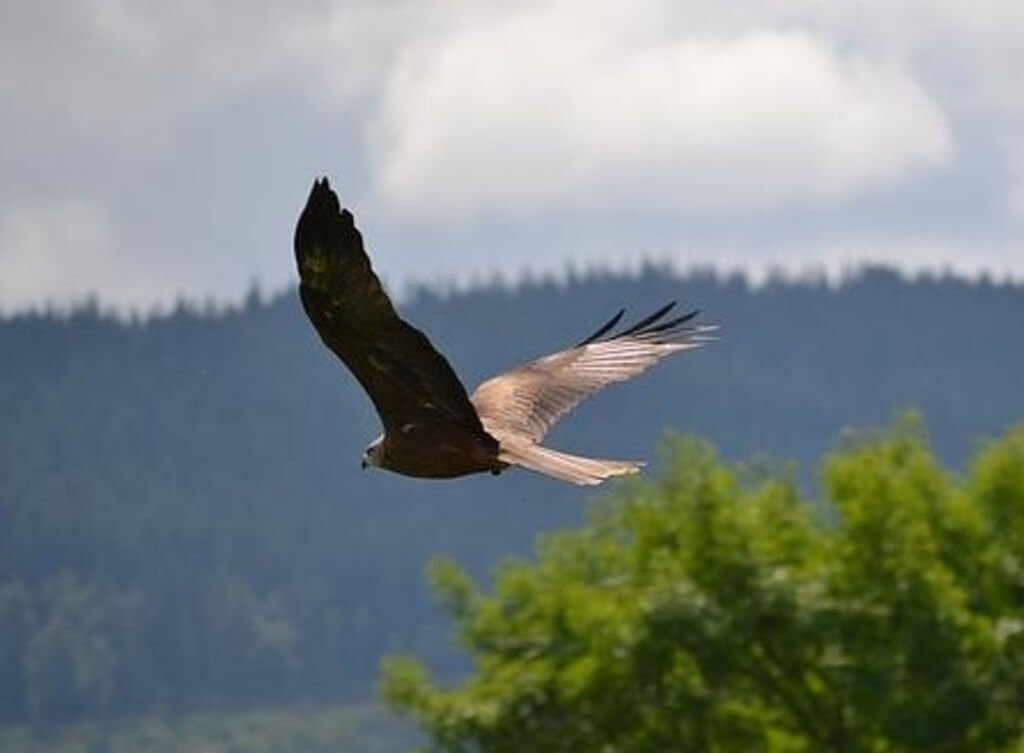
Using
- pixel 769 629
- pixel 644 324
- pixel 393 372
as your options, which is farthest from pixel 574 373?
pixel 769 629

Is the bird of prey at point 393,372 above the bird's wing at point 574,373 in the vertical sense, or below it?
below

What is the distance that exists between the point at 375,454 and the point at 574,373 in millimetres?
2242

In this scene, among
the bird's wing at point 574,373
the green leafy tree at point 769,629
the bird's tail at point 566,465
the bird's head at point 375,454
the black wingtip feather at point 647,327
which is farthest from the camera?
the green leafy tree at point 769,629

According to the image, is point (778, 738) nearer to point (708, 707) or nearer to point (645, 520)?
point (708, 707)

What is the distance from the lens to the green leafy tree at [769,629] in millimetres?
43156

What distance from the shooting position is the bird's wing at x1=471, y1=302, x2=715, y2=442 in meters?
10.7

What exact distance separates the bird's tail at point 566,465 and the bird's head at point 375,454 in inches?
12.5

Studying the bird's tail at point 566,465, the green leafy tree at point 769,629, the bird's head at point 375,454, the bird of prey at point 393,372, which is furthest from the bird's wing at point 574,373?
the green leafy tree at point 769,629

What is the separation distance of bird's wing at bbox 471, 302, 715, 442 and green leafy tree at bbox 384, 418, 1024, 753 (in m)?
30.8

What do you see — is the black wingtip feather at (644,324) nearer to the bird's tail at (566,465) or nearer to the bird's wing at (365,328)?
the bird's tail at (566,465)

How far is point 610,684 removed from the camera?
4444 cm

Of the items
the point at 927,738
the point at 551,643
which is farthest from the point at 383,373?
the point at 551,643

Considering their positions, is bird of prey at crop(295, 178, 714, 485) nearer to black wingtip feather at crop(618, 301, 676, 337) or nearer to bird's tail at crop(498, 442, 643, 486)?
bird's tail at crop(498, 442, 643, 486)

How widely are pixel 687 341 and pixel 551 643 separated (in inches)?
1360
